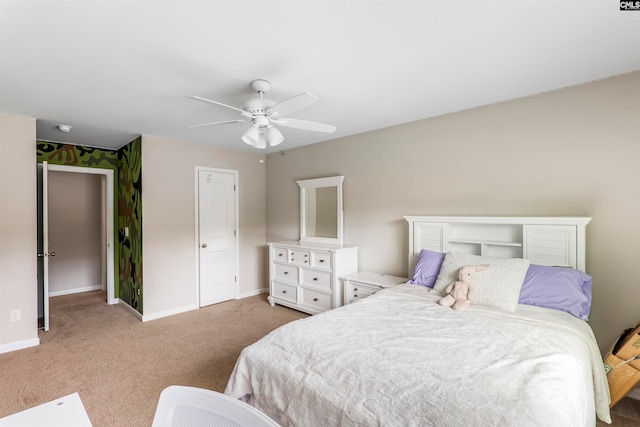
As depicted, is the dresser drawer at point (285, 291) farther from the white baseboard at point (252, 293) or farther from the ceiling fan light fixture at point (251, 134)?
the ceiling fan light fixture at point (251, 134)

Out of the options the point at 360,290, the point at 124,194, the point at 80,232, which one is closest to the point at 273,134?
the point at 360,290

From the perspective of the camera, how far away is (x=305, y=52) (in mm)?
1918

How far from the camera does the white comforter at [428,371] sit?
118cm

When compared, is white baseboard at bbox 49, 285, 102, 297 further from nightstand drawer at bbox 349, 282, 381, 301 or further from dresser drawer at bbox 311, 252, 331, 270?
nightstand drawer at bbox 349, 282, 381, 301

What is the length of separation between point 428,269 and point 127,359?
116 inches

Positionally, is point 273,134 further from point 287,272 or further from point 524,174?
point 287,272

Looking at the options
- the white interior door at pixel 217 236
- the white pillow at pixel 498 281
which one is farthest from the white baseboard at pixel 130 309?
the white pillow at pixel 498 281

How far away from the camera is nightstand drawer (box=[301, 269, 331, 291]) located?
3787 millimetres

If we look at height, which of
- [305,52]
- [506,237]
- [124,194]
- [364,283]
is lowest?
[364,283]

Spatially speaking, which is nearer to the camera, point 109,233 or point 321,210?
point 321,210

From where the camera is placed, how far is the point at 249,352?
67.6 inches

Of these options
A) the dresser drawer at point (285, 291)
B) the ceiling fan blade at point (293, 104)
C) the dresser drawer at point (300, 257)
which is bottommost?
the dresser drawer at point (285, 291)

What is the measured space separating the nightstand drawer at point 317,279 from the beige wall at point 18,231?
9.62 ft

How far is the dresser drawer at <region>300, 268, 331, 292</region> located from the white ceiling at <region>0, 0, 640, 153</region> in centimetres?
197
